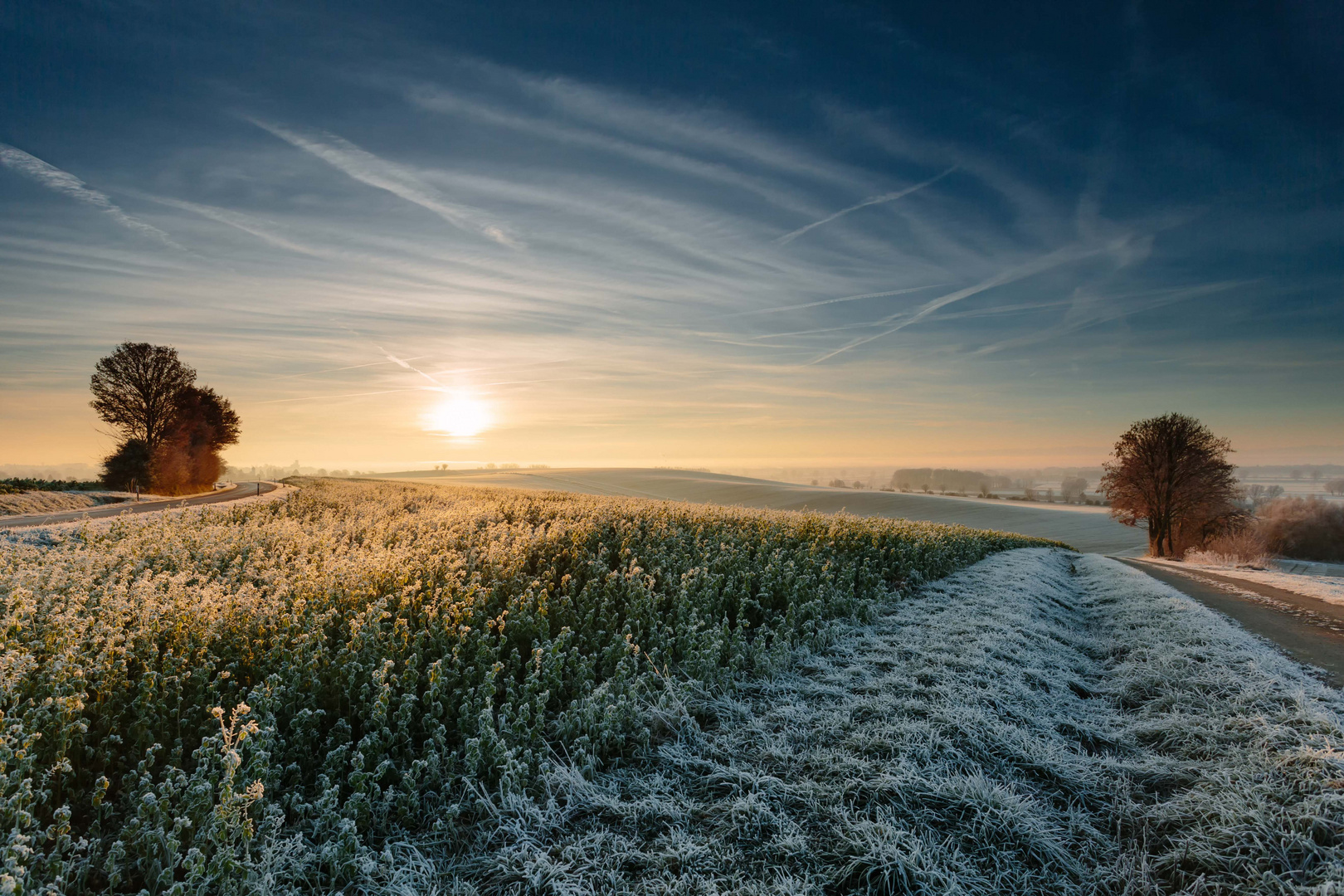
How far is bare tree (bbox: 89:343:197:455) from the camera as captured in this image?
39312 mm

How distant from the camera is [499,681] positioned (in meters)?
5.51

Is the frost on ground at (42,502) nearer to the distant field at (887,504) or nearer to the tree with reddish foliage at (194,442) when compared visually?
the tree with reddish foliage at (194,442)

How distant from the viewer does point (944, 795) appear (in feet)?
13.1

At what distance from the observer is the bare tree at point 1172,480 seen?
3444 cm

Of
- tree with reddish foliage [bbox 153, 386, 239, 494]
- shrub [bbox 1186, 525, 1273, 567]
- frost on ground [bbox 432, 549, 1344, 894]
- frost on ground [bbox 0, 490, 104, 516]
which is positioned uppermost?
tree with reddish foliage [bbox 153, 386, 239, 494]

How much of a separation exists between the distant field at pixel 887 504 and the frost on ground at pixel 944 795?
29.7 metres

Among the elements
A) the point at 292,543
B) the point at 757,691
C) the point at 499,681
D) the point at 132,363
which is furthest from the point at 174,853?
the point at 132,363

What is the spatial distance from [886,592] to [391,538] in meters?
9.13

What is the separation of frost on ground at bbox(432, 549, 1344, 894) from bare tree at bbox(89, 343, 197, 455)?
158 feet

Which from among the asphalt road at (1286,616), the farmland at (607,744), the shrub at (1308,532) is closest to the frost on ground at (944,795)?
the farmland at (607,744)

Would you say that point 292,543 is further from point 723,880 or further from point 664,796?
point 723,880

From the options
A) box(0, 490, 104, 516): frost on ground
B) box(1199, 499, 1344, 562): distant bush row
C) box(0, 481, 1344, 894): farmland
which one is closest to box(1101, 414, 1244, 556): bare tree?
box(1199, 499, 1344, 562): distant bush row

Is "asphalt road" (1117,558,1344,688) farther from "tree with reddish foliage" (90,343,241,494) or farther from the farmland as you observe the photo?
"tree with reddish foliage" (90,343,241,494)

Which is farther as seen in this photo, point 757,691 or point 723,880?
point 757,691
